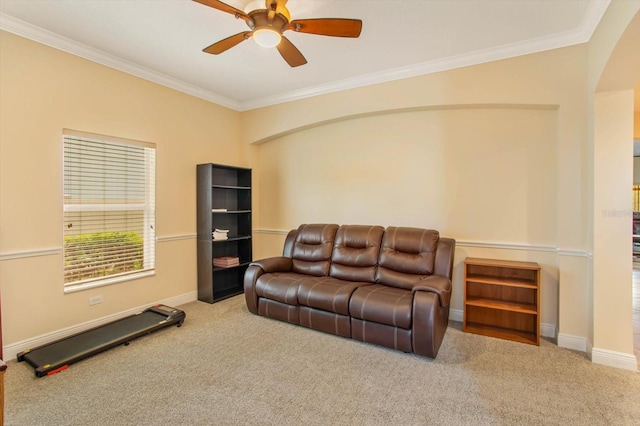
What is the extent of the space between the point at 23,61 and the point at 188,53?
4.47 ft

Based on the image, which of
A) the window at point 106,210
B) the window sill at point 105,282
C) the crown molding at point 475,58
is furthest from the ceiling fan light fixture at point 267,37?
the window sill at point 105,282

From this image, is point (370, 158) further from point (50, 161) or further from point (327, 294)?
point (50, 161)

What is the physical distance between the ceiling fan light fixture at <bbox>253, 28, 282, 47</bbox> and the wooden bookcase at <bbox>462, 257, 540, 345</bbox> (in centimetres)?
264

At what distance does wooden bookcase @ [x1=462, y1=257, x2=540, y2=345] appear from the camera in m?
2.94

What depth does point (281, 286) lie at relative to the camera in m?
3.32

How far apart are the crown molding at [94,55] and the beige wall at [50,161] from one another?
0.06m

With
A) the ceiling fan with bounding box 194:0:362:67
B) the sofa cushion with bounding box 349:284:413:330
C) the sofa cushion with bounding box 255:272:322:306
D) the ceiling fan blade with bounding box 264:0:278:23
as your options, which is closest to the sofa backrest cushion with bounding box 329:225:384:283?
the sofa cushion with bounding box 255:272:322:306

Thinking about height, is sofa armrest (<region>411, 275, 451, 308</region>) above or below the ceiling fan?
below

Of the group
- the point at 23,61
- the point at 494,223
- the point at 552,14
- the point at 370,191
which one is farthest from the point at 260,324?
the point at 552,14

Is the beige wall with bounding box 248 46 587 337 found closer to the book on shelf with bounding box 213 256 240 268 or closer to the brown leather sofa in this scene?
the brown leather sofa

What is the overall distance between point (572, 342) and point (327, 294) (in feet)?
7.34

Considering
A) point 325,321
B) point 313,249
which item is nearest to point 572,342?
point 325,321

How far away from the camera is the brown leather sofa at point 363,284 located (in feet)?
8.63

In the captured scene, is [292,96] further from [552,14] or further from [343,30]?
[552,14]
